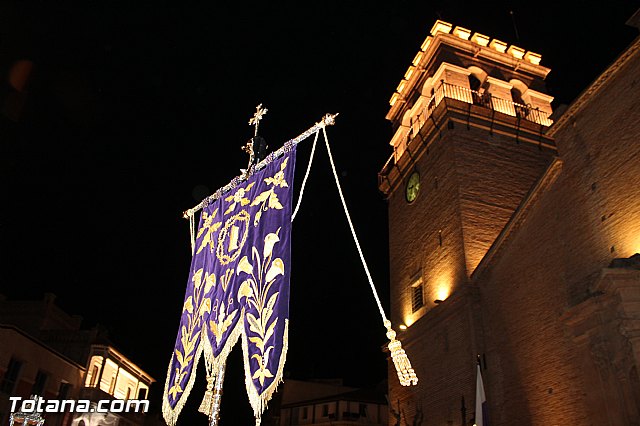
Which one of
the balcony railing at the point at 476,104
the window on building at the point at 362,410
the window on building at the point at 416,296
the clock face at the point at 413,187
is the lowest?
the window on building at the point at 362,410

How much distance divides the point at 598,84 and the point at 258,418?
482 inches

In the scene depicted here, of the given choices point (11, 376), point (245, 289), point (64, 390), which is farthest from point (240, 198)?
point (64, 390)

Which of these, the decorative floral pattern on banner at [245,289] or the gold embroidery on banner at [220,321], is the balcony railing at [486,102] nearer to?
the decorative floral pattern on banner at [245,289]

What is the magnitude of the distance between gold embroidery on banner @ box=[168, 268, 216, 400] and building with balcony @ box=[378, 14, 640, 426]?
8.29 metres

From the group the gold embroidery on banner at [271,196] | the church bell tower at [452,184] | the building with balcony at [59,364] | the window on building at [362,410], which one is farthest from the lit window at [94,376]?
the gold embroidery on banner at [271,196]

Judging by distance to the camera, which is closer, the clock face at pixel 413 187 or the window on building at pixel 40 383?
the clock face at pixel 413 187

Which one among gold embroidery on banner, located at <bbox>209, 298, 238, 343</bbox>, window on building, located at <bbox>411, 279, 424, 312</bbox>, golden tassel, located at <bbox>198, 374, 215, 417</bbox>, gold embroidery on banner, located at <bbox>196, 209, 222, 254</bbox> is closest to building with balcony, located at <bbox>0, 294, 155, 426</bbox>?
gold embroidery on banner, located at <bbox>196, 209, 222, 254</bbox>

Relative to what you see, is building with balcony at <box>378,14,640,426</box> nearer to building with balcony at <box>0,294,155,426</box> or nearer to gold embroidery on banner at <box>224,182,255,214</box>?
gold embroidery on banner at <box>224,182,255,214</box>

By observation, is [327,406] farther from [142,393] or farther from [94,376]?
[94,376]

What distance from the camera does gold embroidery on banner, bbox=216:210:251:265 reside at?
10.7 meters

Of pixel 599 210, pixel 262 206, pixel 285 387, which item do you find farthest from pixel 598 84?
pixel 285 387

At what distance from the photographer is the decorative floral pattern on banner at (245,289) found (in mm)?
9070

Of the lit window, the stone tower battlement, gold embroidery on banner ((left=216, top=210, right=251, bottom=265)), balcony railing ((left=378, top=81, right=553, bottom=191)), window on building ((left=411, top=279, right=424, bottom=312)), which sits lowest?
gold embroidery on banner ((left=216, top=210, right=251, bottom=265))

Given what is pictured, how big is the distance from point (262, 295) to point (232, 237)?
5.96 ft
